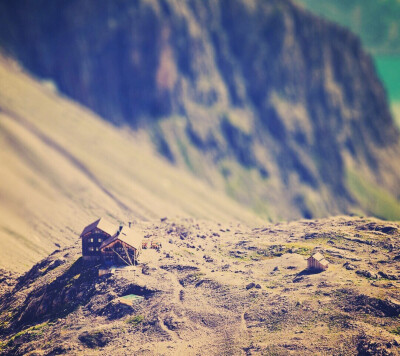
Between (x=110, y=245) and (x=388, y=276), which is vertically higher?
(x=388, y=276)

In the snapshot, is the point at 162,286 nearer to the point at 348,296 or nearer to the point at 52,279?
the point at 52,279

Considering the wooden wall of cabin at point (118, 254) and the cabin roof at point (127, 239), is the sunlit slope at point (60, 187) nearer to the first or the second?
the wooden wall of cabin at point (118, 254)

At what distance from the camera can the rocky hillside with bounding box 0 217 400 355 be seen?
214 ft

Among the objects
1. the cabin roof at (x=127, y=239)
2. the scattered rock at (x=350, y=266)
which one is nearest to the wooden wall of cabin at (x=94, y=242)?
the cabin roof at (x=127, y=239)

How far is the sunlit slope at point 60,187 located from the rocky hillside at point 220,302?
27.5 metres

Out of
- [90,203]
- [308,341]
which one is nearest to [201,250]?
[308,341]

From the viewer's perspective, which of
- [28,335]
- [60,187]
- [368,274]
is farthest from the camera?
[60,187]

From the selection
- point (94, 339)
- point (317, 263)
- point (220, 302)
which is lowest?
point (94, 339)

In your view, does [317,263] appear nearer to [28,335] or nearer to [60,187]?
[28,335]

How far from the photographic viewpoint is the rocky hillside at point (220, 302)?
214 ft

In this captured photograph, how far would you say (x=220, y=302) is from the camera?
2911 inches

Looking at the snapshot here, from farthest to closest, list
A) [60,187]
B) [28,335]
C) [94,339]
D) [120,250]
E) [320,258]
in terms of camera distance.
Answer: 1. [60,187]
2. [120,250]
3. [320,258]
4. [28,335]
5. [94,339]

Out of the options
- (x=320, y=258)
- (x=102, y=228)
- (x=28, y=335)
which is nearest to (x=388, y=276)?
(x=320, y=258)

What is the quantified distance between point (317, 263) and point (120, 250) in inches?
1358
